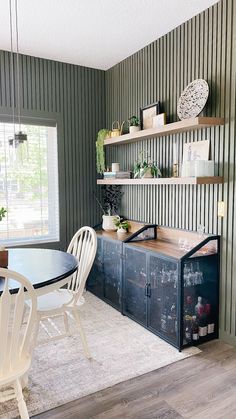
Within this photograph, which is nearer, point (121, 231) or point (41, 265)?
point (41, 265)

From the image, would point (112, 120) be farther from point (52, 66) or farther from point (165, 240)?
point (165, 240)

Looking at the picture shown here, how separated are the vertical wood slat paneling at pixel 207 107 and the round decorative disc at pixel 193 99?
79 millimetres

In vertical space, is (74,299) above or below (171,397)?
above

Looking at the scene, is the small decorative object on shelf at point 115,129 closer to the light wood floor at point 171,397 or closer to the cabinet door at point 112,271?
the cabinet door at point 112,271

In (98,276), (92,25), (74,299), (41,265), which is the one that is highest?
(92,25)

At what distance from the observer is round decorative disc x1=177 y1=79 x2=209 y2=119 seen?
2.86m

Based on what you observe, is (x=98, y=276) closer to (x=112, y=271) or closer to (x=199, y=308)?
(x=112, y=271)

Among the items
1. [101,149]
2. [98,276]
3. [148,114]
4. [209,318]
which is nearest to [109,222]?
[98,276]

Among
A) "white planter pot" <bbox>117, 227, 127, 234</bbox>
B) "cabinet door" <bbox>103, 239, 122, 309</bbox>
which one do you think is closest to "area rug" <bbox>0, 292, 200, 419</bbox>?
"cabinet door" <bbox>103, 239, 122, 309</bbox>

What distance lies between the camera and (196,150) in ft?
9.95

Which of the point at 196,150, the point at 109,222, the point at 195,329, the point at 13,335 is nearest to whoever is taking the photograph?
the point at 13,335

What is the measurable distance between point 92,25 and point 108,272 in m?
2.55

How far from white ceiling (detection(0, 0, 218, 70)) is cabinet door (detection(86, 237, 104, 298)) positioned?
218cm

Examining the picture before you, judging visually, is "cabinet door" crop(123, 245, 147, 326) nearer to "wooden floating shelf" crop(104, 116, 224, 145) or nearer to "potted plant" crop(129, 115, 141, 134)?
"wooden floating shelf" crop(104, 116, 224, 145)
